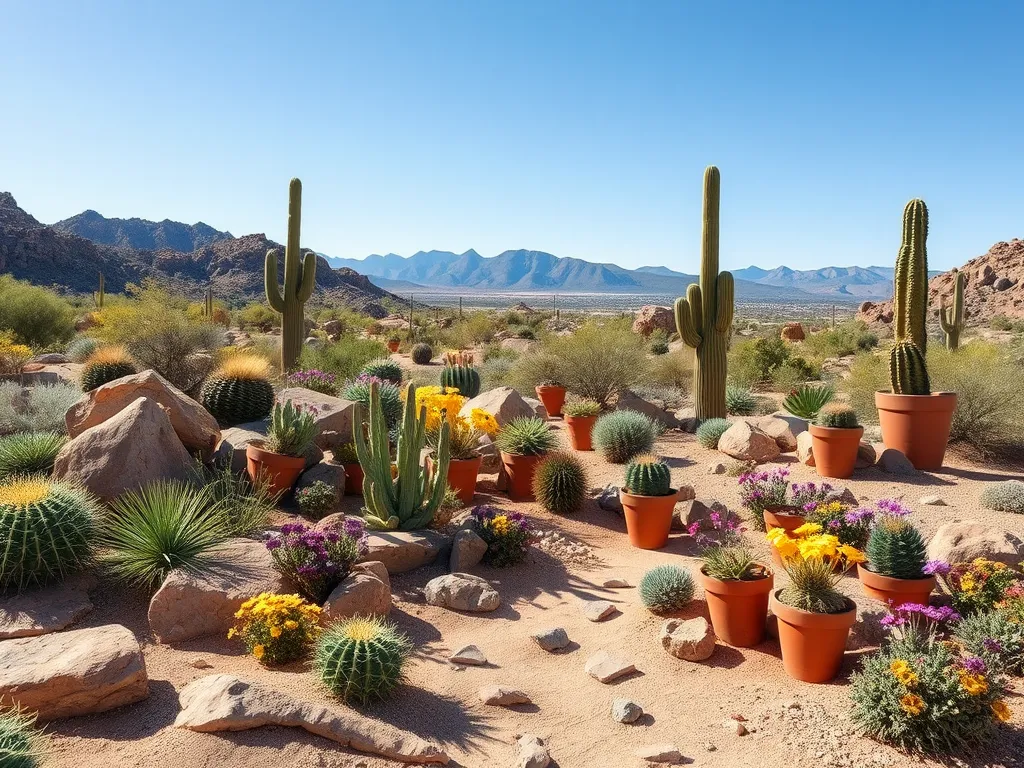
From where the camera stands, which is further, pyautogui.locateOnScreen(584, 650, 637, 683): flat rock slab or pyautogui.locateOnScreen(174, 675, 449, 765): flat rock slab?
pyautogui.locateOnScreen(584, 650, 637, 683): flat rock slab

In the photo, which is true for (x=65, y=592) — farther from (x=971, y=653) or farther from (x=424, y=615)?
(x=971, y=653)

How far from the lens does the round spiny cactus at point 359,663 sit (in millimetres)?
4629

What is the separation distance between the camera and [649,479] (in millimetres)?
7969

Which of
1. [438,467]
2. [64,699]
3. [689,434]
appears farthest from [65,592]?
[689,434]

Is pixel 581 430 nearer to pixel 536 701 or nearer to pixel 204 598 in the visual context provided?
pixel 536 701

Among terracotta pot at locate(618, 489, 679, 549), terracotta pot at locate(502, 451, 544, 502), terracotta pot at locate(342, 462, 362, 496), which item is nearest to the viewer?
terracotta pot at locate(618, 489, 679, 549)

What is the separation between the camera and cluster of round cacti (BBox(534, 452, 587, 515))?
29.4 ft

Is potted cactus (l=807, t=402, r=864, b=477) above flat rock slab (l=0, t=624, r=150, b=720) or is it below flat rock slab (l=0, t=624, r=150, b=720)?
above

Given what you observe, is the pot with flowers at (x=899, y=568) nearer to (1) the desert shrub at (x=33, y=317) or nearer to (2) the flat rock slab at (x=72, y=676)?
(2) the flat rock slab at (x=72, y=676)

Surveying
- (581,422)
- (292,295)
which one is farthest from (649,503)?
(292,295)

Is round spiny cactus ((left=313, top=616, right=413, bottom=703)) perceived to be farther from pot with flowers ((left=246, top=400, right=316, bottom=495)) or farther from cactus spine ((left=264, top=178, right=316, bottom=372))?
cactus spine ((left=264, top=178, right=316, bottom=372))

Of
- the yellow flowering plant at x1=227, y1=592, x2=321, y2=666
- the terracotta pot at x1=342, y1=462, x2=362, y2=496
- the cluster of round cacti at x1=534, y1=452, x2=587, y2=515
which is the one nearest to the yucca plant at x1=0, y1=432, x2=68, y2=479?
the terracotta pot at x1=342, y1=462, x2=362, y2=496

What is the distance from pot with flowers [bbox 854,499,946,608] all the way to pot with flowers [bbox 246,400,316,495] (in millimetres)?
5674

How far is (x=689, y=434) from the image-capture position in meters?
12.8
